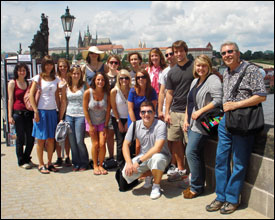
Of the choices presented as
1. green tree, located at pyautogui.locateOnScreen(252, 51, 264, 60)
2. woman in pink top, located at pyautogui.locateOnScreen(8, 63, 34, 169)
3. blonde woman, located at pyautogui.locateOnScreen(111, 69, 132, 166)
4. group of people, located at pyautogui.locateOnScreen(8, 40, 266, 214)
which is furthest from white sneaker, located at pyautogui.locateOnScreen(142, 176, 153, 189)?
green tree, located at pyautogui.locateOnScreen(252, 51, 264, 60)

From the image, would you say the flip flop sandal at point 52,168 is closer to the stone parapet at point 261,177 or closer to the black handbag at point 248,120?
the stone parapet at point 261,177

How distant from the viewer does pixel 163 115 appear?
478cm

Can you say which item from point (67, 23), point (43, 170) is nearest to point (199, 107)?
point (43, 170)

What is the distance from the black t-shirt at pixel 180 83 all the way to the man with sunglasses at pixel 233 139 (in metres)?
0.75

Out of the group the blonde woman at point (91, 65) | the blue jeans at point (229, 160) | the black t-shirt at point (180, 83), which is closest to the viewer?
the blue jeans at point (229, 160)

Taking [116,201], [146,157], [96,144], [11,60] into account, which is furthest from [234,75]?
A: [11,60]

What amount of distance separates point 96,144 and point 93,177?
0.56 meters

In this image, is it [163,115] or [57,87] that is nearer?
[163,115]

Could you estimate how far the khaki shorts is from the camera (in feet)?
14.3

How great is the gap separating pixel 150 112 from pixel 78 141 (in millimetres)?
1675

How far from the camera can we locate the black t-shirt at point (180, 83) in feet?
13.9

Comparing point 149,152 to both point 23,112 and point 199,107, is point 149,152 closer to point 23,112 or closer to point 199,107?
point 199,107

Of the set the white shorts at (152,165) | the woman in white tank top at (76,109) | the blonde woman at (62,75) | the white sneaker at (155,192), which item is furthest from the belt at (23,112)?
the white sneaker at (155,192)

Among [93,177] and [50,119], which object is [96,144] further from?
[50,119]
